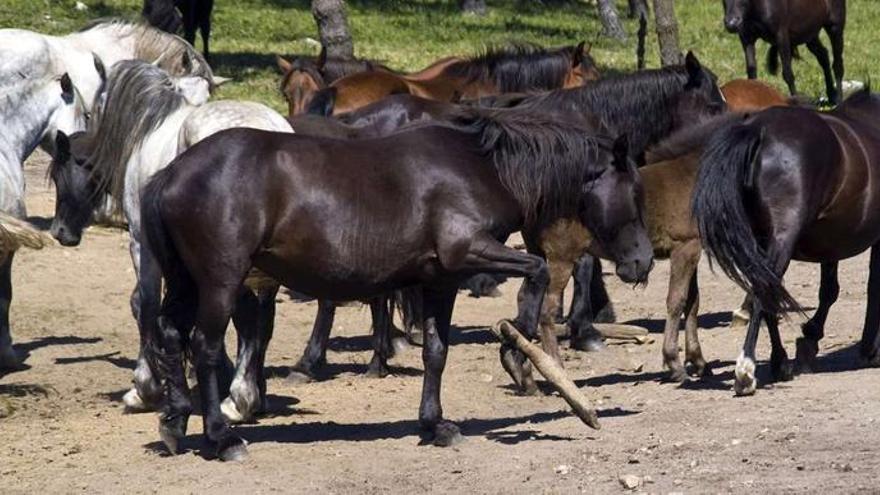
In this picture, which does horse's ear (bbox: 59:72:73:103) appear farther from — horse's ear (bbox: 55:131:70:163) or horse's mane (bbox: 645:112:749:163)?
horse's mane (bbox: 645:112:749:163)

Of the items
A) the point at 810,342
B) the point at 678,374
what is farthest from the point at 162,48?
the point at 810,342

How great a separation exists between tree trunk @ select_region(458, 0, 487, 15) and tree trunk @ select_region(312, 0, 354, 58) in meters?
10.3

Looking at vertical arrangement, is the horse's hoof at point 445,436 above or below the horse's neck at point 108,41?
below

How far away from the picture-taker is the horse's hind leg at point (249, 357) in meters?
10.4

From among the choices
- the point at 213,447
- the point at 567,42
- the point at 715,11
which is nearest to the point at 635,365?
the point at 213,447

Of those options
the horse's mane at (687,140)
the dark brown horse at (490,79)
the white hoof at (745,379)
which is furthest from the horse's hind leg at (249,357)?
the dark brown horse at (490,79)

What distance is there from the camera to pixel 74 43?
1345 cm

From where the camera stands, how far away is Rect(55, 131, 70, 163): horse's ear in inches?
459

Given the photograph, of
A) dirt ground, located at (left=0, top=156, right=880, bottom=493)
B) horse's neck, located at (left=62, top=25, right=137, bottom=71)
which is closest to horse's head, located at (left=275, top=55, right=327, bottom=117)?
dirt ground, located at (left=0, top=156, right=880, bottom=493)

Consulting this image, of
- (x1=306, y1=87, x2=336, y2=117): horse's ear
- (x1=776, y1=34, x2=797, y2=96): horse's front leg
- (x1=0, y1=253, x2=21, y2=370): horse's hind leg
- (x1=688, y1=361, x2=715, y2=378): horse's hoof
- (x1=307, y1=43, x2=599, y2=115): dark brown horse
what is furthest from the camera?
(x1=776, y1=34, x2=797, y2=96): horse's front leg

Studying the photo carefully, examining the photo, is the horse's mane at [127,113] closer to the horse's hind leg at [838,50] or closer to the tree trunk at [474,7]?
the horse's hind leg at [838,50]

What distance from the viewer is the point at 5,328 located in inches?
489

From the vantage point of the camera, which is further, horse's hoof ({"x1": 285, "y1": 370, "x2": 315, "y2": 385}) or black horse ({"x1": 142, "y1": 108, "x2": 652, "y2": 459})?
horse's hoof ({"x1": 285, "y1": 370, "x2": 315, "y2": 385})

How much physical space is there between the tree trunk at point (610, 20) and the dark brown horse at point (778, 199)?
61.9ft
